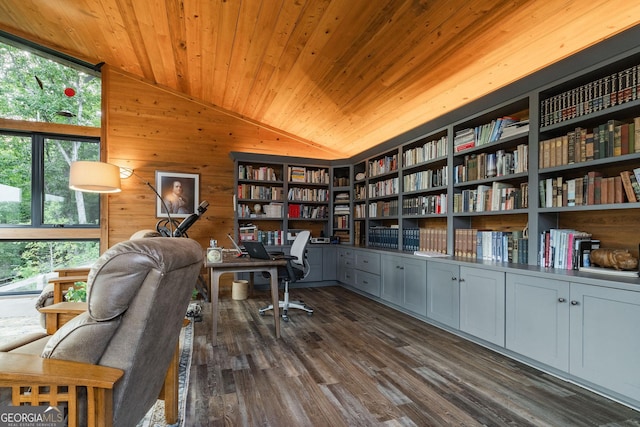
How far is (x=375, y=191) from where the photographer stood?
16.0 feet

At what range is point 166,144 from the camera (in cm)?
500

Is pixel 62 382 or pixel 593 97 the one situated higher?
pixel 593 97

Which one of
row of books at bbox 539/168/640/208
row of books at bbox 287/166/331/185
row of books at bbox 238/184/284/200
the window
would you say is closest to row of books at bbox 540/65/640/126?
row of books at bbox 539/168/640/208

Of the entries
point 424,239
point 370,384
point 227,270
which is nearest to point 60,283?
point 227,270

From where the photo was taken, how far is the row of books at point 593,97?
2055 millimetres

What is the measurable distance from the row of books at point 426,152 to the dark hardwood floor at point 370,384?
1.91 metres

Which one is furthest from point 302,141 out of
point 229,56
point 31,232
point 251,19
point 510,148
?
point 31,232

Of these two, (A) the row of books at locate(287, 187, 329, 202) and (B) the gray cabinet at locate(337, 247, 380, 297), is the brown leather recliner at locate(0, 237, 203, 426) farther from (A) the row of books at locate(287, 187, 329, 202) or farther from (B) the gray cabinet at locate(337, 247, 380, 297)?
(A) the row of books at locate(287, 187, 329, 202)

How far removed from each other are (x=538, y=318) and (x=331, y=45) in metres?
2.73

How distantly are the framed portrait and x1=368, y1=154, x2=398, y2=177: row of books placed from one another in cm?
276

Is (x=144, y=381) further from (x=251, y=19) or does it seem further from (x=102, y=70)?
(x=102, y=70)

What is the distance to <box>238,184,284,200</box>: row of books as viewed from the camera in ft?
16.8

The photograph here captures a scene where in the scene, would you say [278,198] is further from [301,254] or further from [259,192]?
[301,254]

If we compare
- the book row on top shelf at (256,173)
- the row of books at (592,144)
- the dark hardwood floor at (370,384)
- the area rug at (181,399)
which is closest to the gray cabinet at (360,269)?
the dark hardwood floor at (370,384)
